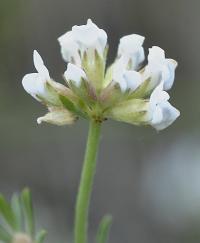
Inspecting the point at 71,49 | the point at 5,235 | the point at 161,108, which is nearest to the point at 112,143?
→ the point at 71,49

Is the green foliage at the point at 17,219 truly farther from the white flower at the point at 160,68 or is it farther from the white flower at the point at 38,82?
the white flower at the point at 160,68

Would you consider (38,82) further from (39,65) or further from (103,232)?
(103,232)

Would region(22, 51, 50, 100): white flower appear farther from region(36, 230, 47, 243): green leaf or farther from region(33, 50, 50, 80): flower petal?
region(36, 230, 47, 243): green leaf

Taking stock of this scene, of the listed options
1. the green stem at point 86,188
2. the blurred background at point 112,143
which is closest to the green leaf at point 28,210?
the green stem at point 86,188

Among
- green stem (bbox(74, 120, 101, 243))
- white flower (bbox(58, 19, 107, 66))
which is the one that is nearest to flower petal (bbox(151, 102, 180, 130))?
green stem (bbox(74, 120, 101, 243))

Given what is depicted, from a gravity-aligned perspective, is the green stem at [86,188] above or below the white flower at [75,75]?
below
